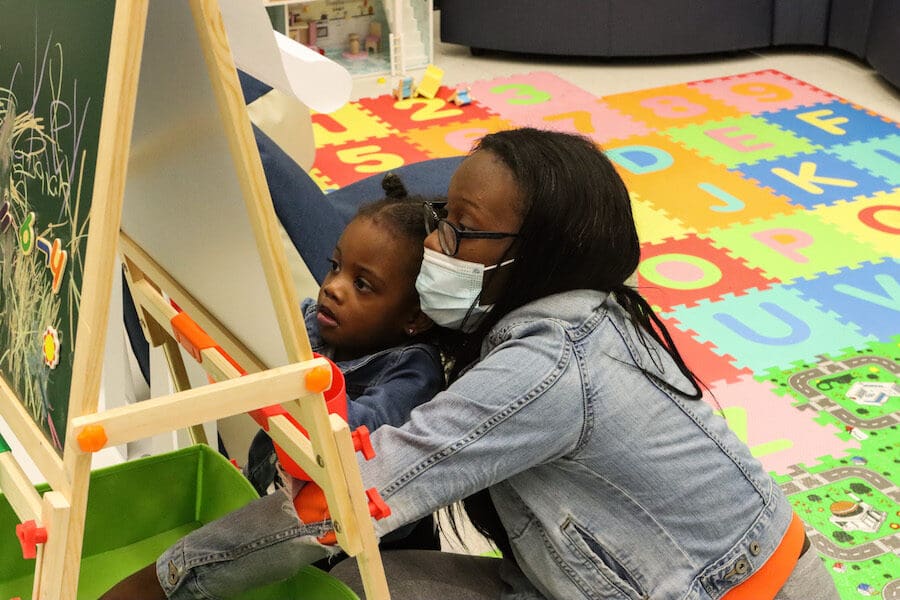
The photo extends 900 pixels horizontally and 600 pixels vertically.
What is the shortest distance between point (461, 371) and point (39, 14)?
0.58 meters

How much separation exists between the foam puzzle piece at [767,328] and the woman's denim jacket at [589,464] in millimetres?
1285

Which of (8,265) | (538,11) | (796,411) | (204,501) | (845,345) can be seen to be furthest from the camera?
(538,11)

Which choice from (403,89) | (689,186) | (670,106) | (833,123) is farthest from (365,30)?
(833,123)

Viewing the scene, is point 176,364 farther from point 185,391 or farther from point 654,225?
point 654,225

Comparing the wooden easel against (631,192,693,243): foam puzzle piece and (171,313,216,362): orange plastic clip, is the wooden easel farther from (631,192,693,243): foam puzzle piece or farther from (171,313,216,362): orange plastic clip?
(631,192,693,243): foam puzzle piece

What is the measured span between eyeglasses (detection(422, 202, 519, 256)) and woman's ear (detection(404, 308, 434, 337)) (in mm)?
132

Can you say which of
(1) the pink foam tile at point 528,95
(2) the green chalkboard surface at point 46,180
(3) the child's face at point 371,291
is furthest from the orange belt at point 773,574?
(1) the pink foam tile at point 528,95

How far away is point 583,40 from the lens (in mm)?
4148

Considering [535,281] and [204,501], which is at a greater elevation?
[535,281]

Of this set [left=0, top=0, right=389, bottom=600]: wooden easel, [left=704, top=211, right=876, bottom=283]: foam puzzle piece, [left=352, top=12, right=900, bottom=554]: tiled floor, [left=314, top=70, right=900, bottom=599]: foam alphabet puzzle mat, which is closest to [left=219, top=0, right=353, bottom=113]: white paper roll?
[left=0, top=0, right=389, bottom=600]: wooden easel

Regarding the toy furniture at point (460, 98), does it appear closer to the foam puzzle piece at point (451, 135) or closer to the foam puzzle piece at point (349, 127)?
the foam puzzle piece at point (451, 135)

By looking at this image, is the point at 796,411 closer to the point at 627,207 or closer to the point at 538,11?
the point at 627,207

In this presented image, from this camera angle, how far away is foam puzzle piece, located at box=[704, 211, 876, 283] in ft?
9.20

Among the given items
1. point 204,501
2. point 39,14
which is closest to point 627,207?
point 39,14
